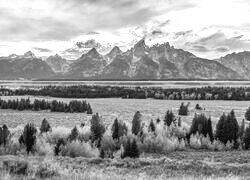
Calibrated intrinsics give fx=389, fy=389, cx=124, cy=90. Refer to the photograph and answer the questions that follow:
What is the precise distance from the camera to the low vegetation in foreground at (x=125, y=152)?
1265cm

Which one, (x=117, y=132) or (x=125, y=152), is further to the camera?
(x=117, y=132)

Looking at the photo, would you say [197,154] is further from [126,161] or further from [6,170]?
[6,170]

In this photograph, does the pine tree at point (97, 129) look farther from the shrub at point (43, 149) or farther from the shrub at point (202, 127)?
the shrub at point (202, 127)

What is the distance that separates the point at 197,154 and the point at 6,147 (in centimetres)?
895

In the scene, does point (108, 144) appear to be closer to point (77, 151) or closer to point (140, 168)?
point (77, 151)

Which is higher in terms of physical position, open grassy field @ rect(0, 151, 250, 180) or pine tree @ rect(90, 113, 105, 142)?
pine tree @ rect(90, 113, 105, 142)

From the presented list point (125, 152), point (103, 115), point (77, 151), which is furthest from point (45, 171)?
point (103, 115)

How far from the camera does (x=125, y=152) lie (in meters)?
16.7

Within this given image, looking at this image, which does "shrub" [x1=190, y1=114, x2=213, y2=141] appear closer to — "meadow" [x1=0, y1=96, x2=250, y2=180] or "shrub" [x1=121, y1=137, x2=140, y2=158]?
"meadow" [x1=0, y1=96, x2=250, y2=180]

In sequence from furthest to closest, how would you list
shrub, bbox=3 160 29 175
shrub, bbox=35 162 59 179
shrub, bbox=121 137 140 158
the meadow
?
shrub, bbox=121 137 140 158
the meadow
shrub, bbox=3 160 29 175
shrub, bbox=35 162 59 179

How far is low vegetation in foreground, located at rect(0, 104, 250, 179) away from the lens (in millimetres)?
12648

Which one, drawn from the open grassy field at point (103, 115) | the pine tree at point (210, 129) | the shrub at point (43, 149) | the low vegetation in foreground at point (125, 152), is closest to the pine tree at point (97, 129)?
the low vegetation in foreground at point (125, 152)

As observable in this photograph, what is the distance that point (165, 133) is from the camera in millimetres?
23344

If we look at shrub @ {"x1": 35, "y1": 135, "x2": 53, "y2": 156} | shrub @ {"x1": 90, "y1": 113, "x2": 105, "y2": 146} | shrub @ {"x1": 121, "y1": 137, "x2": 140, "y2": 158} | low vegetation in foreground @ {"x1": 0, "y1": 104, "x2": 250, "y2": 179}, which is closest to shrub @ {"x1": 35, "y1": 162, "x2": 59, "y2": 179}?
low vegetation in foreground @ {"x1": 0, "y1": 104, "x2": 250, "y2": 179}
